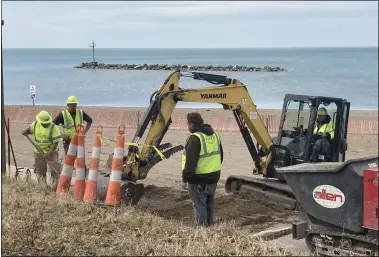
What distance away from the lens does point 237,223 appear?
9.15 m

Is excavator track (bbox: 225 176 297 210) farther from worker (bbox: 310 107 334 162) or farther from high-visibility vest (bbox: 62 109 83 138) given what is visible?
high-visibility vest (bbox: 62 109 83 138)

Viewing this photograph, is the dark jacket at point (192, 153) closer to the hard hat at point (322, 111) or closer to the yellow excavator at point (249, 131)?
the yellow excavator at point (249, 131)

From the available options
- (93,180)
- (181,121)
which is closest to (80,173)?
(93,180)

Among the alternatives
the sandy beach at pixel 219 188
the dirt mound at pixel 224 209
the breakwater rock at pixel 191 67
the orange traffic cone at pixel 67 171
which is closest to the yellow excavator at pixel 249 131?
the dirt mound at pixel 224 209

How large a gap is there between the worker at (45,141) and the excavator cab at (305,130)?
402 centimetres

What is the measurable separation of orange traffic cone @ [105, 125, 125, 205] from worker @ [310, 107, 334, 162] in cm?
338

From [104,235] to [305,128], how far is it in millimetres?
5274

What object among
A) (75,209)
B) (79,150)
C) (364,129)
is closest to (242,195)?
(79,150)

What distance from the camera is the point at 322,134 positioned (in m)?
10.3

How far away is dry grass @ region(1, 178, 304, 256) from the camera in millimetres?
5996

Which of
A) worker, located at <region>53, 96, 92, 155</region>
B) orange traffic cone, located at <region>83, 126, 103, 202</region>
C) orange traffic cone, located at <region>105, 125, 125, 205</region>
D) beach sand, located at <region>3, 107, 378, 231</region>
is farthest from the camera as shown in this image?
worker, located at <region>53, 96, 92, 155</region>

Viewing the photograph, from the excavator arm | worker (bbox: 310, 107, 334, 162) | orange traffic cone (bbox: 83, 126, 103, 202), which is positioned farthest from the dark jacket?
worker (bbox: 310, 107, 334, 162)

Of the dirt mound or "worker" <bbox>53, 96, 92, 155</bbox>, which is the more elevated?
"worker" <bbox>53, 96, 92, 155</bbox>

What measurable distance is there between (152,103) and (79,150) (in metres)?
1.47
